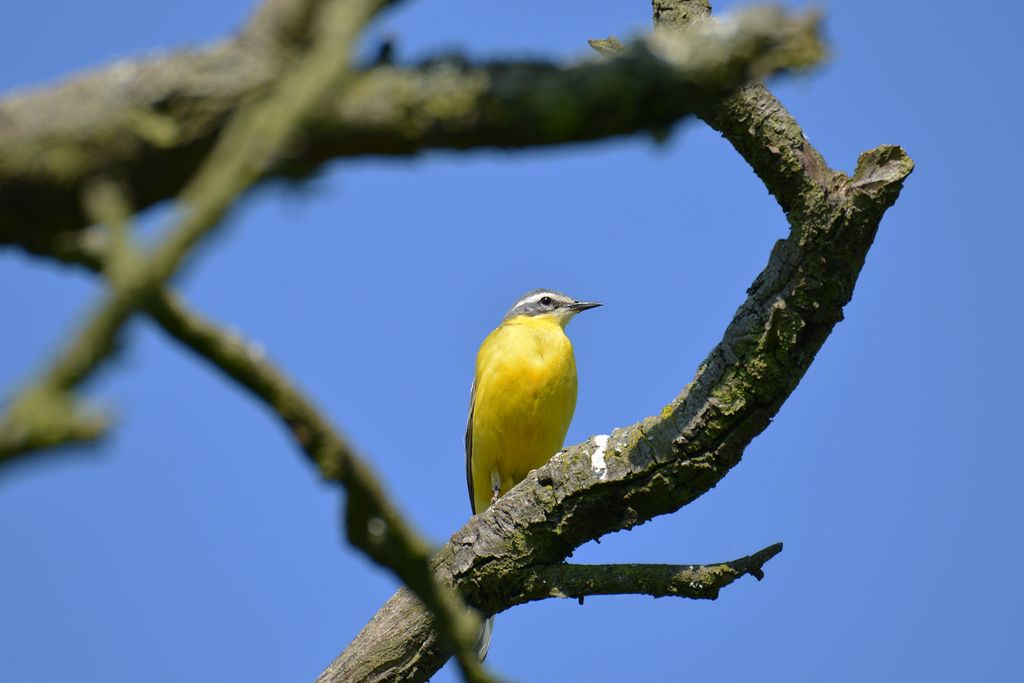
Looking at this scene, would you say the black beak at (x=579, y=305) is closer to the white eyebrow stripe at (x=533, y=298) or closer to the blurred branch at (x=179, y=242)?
the white eyebrow stripe at (x=533, y=298)

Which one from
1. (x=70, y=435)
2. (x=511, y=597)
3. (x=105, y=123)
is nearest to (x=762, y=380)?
(x=511, y=597)

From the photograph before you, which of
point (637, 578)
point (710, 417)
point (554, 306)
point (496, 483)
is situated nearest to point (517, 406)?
point (496, 483)

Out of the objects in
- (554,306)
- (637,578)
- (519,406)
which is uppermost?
(554,306)

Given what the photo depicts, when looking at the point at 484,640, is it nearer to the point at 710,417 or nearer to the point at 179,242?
the point at 710,417

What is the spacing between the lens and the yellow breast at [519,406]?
1126 centimetres

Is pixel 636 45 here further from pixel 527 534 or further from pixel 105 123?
pixel 527 534

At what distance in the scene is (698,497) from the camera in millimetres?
6398

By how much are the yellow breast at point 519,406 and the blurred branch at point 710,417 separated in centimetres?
441

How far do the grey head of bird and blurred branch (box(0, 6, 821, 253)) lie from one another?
35.7 ft

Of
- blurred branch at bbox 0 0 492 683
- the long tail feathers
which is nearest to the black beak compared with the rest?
the long tail feathers

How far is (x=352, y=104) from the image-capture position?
233 centimetres

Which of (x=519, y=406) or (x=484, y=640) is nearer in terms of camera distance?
(x=484, y=640)

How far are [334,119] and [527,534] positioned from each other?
4.73 m

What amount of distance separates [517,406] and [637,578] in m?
5.19
